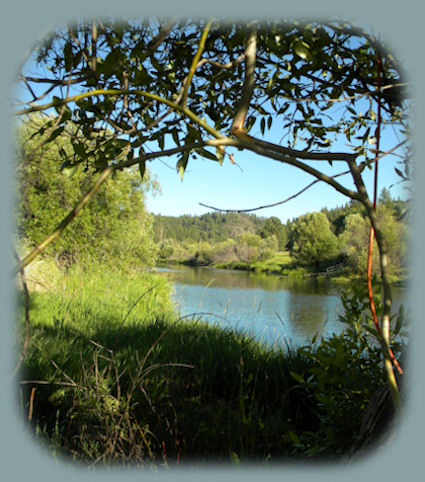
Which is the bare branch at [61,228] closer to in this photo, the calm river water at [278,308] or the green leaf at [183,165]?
the green leaf at [183,165]

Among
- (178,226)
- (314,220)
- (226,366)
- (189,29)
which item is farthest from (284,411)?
(178,226)

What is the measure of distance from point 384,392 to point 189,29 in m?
1.71

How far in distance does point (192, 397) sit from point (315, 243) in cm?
1735

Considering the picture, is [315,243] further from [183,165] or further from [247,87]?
[247,87]

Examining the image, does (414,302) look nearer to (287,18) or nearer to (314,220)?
(287,18)

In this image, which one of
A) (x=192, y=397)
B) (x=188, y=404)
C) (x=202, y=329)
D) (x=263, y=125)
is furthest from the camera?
(x=202, y=329)

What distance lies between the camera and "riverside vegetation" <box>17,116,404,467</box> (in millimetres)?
1453

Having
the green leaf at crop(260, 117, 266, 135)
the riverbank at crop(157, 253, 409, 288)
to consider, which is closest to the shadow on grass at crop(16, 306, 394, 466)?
the green leaf at crop(260, 117, 266, 135)

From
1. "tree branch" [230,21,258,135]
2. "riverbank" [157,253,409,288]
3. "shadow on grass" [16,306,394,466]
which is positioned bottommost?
"shadow on grass" [16,306,394,466]

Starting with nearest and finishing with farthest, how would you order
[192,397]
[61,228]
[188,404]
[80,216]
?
[61,228]
[188,404]
[192,397]
[80,216]

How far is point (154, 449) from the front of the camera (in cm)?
160

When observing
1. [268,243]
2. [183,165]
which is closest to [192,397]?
[183,165]

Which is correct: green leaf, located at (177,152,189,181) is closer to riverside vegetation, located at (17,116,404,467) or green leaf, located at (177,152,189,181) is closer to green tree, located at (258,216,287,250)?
riverside vegetation, located at (17,116,404,467)

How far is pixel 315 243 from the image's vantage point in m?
18.4
